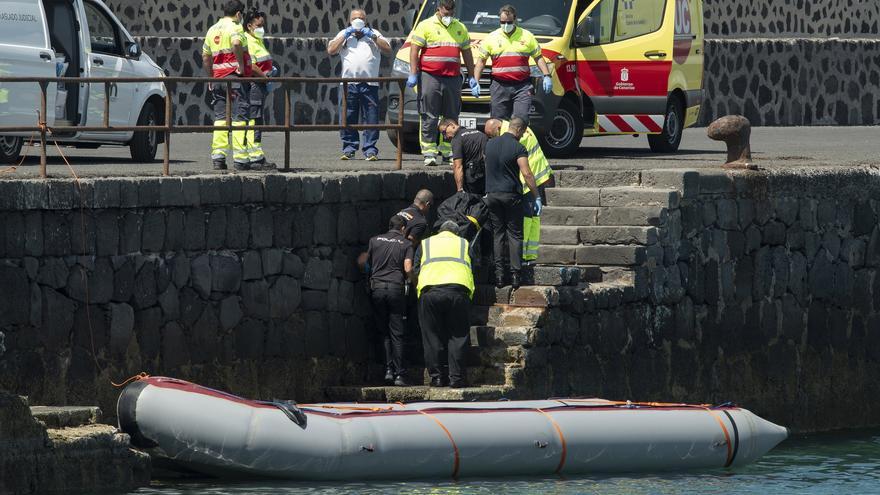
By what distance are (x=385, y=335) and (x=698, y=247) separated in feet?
11.4

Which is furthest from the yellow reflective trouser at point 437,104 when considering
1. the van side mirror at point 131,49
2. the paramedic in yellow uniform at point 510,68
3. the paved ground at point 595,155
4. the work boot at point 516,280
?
the van side mirror at point 131,49

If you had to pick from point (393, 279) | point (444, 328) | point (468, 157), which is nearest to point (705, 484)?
point (444, 328)

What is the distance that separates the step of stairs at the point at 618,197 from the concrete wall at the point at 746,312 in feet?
0.41

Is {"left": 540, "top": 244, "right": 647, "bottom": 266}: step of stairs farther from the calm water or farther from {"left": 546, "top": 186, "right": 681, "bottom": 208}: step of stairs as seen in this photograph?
the calm water

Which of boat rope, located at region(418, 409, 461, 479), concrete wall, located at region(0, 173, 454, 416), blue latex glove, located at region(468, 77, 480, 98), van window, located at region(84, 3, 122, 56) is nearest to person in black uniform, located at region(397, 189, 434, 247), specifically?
concrete wall, located at region(0, 173, 454, 416)

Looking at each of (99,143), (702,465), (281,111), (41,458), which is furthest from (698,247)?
(281,111)

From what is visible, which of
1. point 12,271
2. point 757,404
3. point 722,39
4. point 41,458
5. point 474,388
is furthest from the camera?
point 722,39

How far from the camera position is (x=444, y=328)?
17391 mm

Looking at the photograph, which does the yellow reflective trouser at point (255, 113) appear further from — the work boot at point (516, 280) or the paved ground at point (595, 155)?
the work boot at point (516, 280)

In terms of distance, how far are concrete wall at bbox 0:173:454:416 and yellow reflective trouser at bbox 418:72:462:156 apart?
3.77ft

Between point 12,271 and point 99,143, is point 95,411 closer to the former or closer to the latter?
point 12,271

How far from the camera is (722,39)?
32.8m

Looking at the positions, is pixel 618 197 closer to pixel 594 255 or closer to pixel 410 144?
pixel 594 255

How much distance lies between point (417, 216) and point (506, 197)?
31.0 inches
